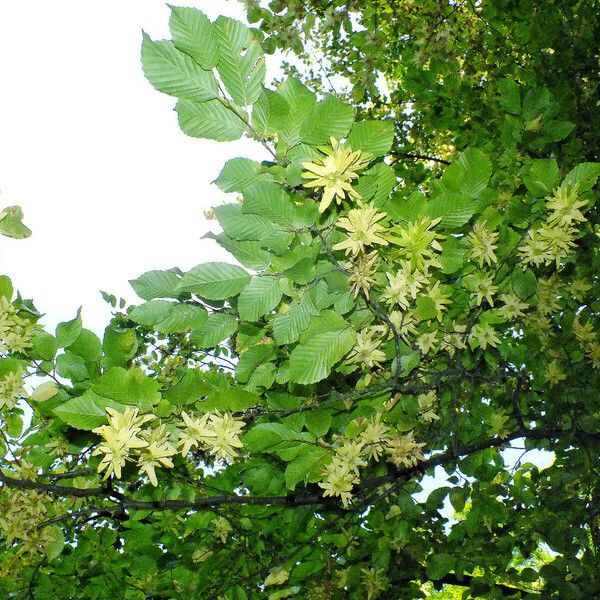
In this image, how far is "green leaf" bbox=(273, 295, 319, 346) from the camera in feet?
6.04

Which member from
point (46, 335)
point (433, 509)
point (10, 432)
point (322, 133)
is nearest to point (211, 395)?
point (46, 335)

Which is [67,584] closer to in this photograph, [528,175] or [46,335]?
[46,335]

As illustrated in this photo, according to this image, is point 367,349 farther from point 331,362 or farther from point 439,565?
point 439,565

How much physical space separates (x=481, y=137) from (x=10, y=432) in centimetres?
318

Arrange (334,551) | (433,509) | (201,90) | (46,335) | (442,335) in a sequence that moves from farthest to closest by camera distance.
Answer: (334,551) < (433,509) < (442,335) < (46,335) < (201,90)

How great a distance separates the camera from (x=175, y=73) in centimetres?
144

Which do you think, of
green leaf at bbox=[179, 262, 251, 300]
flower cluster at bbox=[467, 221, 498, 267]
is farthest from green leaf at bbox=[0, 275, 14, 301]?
flower cluster at bbox=[467, 221, 498, 267]

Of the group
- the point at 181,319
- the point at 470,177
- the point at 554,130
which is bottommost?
the point at 181,319

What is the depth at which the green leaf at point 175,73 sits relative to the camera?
141cm

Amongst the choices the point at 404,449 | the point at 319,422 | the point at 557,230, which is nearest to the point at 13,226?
the point at 319,422

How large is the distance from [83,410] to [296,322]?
0.64 meters

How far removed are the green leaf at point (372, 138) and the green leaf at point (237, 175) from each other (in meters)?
0.26

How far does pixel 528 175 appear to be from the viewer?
6.98ft

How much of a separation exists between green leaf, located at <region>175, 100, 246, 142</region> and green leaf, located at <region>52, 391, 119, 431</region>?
0.76 m
